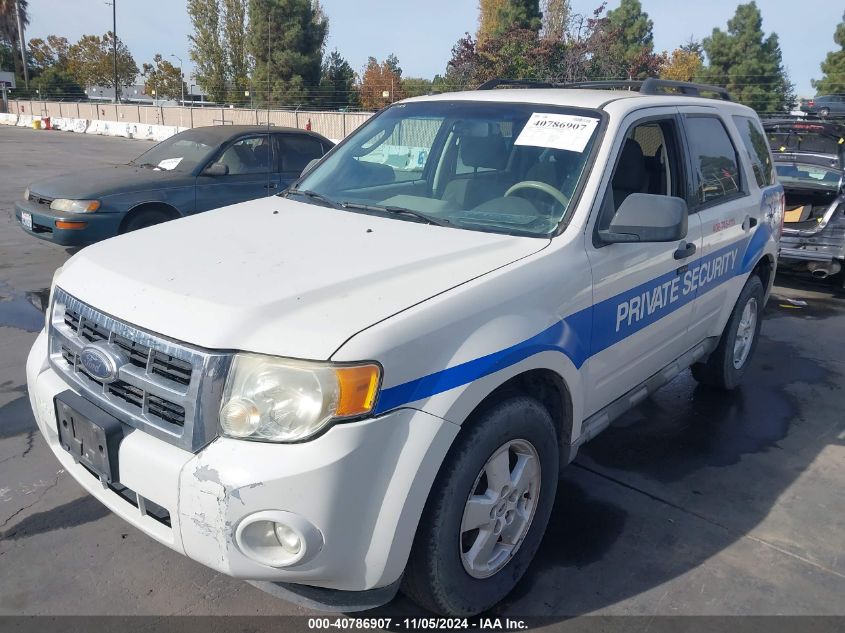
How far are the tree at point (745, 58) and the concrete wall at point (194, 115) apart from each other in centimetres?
2324

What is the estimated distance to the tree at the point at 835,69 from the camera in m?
35.5

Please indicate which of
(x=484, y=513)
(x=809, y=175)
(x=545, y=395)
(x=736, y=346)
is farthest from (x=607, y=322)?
(x=809, y=175)

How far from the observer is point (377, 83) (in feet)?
193

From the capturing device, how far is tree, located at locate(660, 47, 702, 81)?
158ft

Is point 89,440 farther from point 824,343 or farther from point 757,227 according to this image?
point 824,343

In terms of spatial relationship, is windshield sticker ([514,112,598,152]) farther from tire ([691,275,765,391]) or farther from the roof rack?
tire ([691,275,765,391])

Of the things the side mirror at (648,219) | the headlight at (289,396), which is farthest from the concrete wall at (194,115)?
the headlight at (289,396)

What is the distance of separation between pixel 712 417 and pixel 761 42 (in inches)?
1719

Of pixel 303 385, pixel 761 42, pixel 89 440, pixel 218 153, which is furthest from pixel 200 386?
pixel 761 42

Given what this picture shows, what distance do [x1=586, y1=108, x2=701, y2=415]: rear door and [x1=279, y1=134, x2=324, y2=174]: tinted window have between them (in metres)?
5.94

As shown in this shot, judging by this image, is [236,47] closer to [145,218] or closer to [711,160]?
[145,218]

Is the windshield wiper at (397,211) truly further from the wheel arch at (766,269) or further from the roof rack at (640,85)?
the wheel arch at (766,269)

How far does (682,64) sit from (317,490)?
5481 cm

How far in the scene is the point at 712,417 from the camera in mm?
4652
